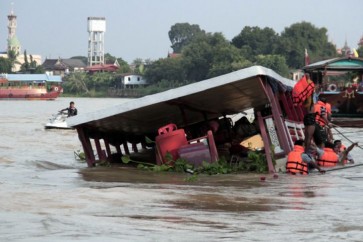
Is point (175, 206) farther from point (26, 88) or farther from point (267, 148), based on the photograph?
point (26, 88)

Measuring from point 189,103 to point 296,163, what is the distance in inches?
98.9

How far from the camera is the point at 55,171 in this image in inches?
717

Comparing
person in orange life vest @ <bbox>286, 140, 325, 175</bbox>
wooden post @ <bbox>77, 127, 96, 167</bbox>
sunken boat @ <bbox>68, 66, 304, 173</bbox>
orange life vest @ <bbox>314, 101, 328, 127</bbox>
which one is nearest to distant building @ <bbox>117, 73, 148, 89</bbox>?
orange life vest @ <bbox>314, 101, 328, 127</bbox>

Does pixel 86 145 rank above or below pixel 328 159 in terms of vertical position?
above

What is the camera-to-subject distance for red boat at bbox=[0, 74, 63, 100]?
421 feet

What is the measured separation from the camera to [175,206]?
11664mm

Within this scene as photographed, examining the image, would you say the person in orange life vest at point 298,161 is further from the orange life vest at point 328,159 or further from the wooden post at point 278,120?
the orange life vest at point 328,159

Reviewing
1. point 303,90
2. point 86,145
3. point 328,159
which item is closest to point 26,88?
point 86,145

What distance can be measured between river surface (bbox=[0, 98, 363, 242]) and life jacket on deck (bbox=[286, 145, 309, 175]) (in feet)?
0.71

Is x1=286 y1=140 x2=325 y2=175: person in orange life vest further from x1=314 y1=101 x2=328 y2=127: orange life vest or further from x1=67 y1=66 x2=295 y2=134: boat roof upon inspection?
x1=314 y1=101 x2=328 y2=127: orange life vest

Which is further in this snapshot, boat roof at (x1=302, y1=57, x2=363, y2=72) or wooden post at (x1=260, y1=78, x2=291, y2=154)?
boat roof at (x1=302, y1=57, x2=363, y2=72)

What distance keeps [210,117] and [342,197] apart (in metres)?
8.60

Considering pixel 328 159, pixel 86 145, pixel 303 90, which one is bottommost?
pixel 328 159

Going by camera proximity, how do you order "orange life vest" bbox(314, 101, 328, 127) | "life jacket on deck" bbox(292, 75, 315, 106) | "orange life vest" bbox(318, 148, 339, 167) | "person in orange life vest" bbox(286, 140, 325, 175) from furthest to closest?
"orange life vest" bbox(314, 101, 328, 127), "orange life vest" bbox(318, 148, 339, 167), "life jacket on deck" bbox(292, 75, 315, 106), "person in orange life vest" bbox(286, 140, 325, 175)
